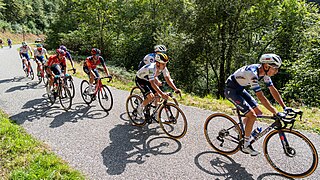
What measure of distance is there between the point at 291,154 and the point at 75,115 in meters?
5.78

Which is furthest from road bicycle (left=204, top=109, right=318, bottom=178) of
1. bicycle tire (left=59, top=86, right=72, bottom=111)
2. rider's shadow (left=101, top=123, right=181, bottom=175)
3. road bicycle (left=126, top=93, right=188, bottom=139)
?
bicycle tire (left=59, top=86, right=72, bottom=111)

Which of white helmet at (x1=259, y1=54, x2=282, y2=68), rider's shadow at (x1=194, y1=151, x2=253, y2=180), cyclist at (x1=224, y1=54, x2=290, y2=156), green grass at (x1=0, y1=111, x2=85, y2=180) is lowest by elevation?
rider's shadow at (x1=194, y1=151, x2=253, y2=180)

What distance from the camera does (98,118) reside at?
6.80 meters

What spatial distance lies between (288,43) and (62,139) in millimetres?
20785

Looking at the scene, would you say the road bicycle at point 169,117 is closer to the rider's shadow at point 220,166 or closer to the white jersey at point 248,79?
the rider's shadow at point 220,166

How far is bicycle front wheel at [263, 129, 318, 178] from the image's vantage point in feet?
12.2

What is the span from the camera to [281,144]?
407 centimetres

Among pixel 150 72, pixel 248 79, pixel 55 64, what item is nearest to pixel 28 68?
pixel 55 64

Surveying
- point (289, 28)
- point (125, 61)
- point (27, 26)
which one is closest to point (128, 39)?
point (125, 61)

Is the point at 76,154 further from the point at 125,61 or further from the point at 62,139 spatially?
the point at 125,61

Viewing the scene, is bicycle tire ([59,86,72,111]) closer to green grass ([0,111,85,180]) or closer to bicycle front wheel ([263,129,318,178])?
green grass ([0,111,85,180])

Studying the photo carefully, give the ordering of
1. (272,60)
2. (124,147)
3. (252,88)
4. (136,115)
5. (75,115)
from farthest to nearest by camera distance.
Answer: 1. (75,115)
2. (136,115)
3. (124,147)
4. (252,88)
5. (272,60)

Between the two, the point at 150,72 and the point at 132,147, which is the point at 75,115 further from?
the point at 150,72

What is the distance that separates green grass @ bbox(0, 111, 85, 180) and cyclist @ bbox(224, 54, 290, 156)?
311cm
